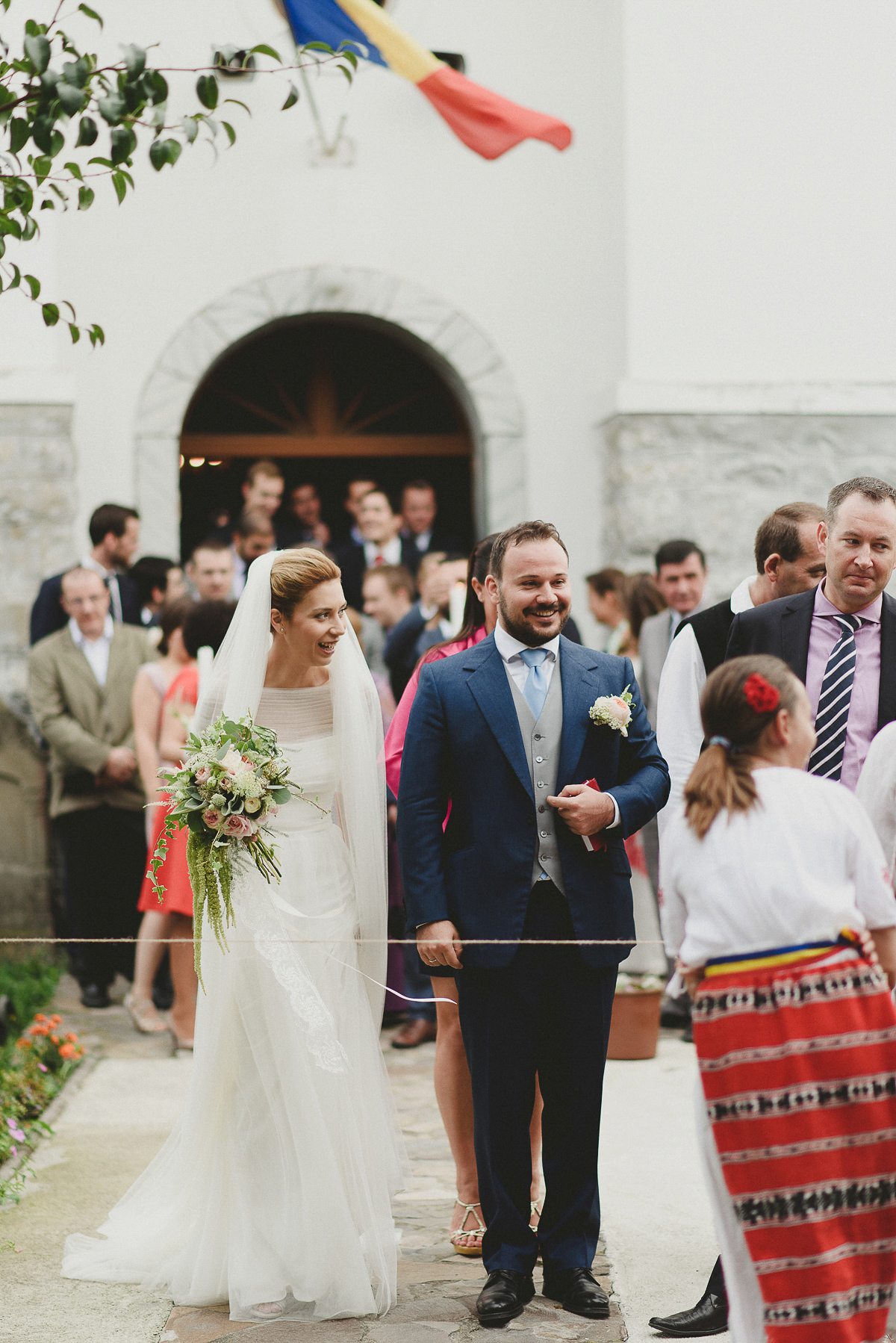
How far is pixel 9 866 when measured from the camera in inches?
378

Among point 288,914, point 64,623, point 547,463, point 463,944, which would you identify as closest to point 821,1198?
point 463,944

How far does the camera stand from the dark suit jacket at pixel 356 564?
10617 mm

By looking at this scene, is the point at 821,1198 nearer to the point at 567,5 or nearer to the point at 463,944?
the point at 463,944

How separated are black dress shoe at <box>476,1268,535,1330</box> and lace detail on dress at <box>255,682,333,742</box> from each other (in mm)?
1680

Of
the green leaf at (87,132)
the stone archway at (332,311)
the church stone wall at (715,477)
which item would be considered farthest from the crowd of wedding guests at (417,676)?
the green leaf at (87,132)

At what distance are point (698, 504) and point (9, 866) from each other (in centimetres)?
511

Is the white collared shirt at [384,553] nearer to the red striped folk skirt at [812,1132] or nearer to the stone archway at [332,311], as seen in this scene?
the stone archway at [332,311]

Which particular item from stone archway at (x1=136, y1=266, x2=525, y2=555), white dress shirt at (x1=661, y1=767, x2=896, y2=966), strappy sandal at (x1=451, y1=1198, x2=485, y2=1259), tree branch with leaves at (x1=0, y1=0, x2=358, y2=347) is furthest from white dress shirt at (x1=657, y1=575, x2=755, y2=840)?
stone archway at (x1=136, y1=266, x2=525, y2=555)

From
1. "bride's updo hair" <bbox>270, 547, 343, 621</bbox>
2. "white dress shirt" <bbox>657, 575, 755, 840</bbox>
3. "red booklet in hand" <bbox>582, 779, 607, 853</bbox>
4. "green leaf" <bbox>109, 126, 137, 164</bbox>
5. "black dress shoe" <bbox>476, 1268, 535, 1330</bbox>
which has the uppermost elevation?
"green leaf" <bbox>109, 126, 137, 164</bbox>

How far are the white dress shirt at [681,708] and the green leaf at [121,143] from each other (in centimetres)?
221

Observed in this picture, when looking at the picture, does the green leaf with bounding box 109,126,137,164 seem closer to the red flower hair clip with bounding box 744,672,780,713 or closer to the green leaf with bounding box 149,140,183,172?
the green leaf with bounding box 149,140,183,172

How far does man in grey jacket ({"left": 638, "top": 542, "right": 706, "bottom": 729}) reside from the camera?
301 inches

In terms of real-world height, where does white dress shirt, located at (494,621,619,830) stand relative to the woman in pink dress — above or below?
above

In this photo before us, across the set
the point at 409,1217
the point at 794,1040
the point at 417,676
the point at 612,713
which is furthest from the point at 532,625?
the point at 409,1217
